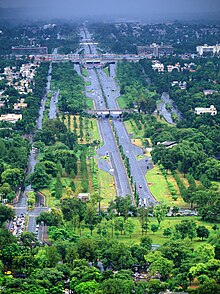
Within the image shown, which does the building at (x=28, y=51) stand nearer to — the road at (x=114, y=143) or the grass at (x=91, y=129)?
the road at (x=114, y=143)

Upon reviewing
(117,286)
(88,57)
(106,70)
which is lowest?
(106,70)

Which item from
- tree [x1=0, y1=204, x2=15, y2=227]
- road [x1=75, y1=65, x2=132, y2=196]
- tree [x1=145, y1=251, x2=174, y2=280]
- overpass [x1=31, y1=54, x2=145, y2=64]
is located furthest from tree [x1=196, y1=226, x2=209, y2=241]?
overpass [x1=31, y1=54, x2=145, y2=64]

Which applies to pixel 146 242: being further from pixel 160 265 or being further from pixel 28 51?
pixel 28 51

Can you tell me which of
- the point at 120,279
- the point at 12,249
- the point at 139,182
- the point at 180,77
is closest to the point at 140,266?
the point at 120,279

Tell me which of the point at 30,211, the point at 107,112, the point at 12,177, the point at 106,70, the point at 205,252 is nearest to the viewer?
the point at 205,252

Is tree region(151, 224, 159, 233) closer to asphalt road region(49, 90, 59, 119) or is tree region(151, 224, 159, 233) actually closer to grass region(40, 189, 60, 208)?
grass region(40, 189, 60, 208)

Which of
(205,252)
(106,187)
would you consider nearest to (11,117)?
(106,187)

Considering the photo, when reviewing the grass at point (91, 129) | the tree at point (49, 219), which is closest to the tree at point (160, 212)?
the tree at point (49, 219)
